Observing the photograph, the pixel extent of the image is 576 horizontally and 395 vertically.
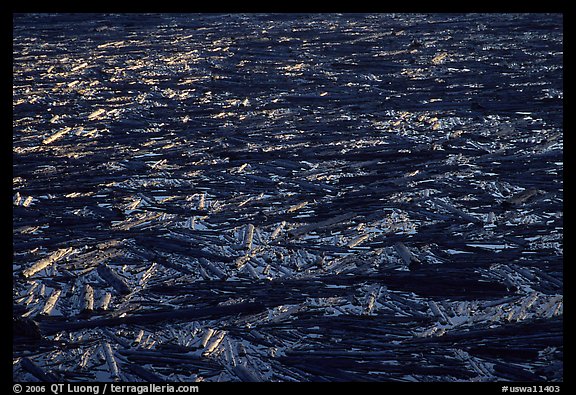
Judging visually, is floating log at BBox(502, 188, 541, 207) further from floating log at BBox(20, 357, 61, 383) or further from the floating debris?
floating log at BBox(20, 357, 61, 383)

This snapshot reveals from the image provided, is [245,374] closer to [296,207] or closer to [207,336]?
[207,336]

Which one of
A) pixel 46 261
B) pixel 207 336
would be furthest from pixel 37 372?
pixel 46 261

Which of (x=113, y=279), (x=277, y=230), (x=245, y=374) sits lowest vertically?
(x=245, y=374)

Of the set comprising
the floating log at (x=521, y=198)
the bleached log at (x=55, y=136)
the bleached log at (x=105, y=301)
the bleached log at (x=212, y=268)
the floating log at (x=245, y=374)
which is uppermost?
the bleached log at (x=55, y=136)

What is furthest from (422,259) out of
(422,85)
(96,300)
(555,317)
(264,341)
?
(422,85)

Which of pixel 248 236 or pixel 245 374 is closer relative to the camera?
pixel 245 374

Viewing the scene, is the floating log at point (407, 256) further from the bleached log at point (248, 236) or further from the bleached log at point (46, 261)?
the bleached log at point (46, 261)

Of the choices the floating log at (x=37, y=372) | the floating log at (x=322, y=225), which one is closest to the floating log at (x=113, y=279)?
the floating log at (x=37, y=372)

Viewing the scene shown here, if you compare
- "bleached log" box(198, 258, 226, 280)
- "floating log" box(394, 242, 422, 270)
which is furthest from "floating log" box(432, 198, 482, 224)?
"bleached log" box(198, 258, 226, 280)

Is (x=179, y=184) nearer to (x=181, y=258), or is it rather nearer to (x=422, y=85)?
(x=181, y=258)
